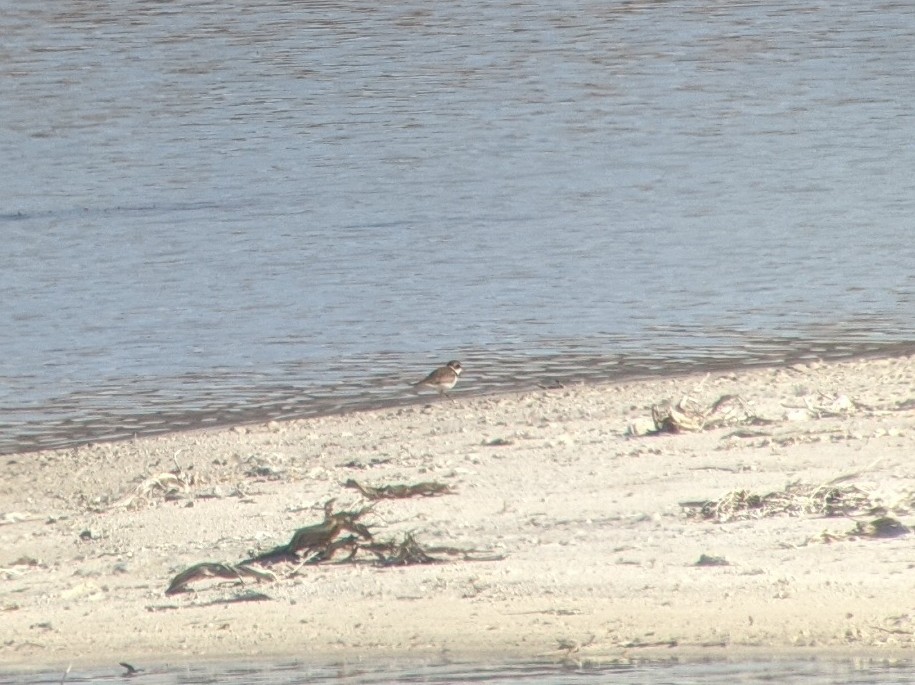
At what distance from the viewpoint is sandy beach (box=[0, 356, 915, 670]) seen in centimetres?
639

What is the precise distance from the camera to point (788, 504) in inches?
298

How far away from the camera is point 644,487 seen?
8141 millimetres

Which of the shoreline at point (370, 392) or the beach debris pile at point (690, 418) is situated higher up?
the shoreline at point (370, 392)

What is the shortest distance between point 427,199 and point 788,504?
11456 millimetres

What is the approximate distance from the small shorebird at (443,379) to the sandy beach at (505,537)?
0.71 meters

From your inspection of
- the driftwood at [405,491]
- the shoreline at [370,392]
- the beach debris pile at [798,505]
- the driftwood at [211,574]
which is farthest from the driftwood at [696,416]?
the driftwood at [211,574]

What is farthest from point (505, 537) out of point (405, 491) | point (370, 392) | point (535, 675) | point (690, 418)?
point (370, 392)

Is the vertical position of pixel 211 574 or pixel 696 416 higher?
pixel 696 416

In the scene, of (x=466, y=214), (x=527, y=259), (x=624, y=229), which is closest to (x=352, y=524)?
(x=527, y=259)

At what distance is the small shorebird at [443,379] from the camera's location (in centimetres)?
1134

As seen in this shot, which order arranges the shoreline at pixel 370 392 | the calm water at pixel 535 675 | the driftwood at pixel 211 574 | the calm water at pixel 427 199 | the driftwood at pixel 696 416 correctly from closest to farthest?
the calm water at pixel 535 675 → the driftwood at pixel 211 574 → the driftwood at pixel 696 416 → the shoreline at pixel 370 392 → the calm water at pixel 427 199

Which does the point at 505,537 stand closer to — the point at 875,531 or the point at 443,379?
the point at 875,531

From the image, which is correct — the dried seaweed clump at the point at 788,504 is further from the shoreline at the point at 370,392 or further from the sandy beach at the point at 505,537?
the shoreline at the point at 370,392

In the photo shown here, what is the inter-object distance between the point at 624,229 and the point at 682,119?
677cm
